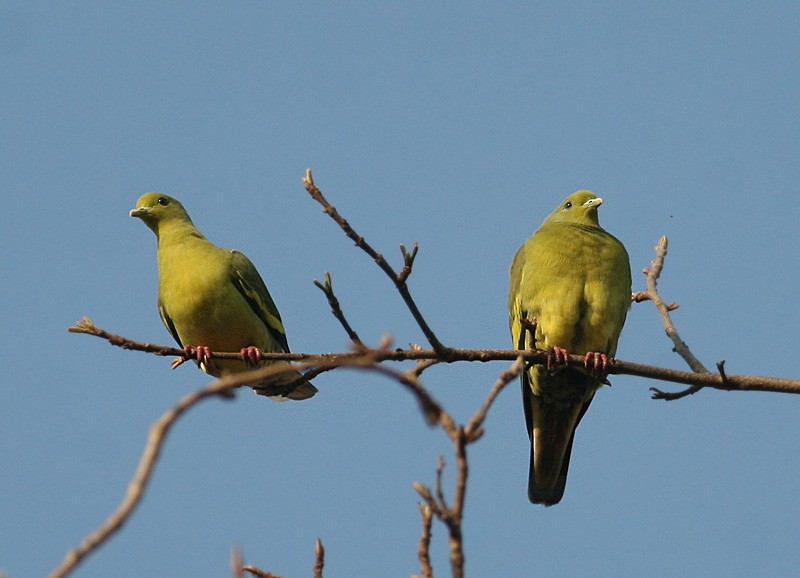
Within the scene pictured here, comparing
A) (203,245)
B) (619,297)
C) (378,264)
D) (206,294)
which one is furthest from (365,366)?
(203,245)

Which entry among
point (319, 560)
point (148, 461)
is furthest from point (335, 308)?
point (148, 461)

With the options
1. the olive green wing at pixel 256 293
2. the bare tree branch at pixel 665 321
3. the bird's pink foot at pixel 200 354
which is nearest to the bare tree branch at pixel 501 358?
the bare tree branch at pixel 665 321

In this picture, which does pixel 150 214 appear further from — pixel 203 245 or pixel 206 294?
pixel 206 294

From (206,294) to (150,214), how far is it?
1377 millimetres

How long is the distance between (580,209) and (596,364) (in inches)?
82.9

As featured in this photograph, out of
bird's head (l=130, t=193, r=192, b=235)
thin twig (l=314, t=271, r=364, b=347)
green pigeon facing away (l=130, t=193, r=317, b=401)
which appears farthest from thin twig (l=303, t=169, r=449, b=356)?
bird's head (l=130, t=193, r=192, b=235)

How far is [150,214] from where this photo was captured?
8.78 meters

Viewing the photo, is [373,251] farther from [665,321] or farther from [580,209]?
[580,209]

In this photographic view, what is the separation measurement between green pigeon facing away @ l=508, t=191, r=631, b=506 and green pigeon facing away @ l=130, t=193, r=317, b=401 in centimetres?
165

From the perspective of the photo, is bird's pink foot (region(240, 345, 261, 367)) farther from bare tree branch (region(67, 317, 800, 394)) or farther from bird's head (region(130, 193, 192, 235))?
bird's head (region(130, 193, 192, 235))

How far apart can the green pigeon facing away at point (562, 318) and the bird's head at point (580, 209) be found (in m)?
0.25

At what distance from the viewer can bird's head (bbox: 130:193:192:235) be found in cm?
877

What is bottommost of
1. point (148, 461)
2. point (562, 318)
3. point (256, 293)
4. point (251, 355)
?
point (148, 461)

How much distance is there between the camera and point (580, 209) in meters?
7.98
